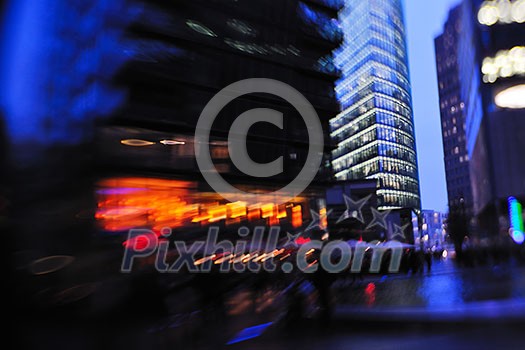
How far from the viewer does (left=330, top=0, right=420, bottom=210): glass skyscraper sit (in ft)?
21.0

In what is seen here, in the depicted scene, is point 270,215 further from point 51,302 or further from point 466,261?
point 466,261

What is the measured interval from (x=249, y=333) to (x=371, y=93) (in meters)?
4.34

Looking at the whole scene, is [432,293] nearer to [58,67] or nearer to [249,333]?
[249,333]

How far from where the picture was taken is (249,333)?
6.32 metres

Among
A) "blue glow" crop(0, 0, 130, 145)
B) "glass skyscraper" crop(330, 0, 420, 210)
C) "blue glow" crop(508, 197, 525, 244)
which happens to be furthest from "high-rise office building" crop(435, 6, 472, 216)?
"blue glow" crop(0, 0, 130, 145)

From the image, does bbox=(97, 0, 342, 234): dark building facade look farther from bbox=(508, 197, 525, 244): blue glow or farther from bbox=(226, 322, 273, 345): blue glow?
bbox=(508, 197, 525, 244): blue glow

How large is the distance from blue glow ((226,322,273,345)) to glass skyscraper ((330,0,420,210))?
2359mm

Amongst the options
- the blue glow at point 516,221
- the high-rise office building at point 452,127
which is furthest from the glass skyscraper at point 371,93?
the high-rise office building at point 452,127

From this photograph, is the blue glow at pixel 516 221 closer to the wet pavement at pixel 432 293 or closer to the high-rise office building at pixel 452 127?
the wet pavement at pixel 432 293

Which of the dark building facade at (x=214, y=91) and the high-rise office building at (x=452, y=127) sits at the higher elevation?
the high-rise office building at (x=452, y=127)

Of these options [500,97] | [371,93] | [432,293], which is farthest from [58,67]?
[500,97]

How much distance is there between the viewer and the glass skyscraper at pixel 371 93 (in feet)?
21.0

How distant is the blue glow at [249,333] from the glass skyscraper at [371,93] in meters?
2.36

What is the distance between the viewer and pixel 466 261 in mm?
23266
